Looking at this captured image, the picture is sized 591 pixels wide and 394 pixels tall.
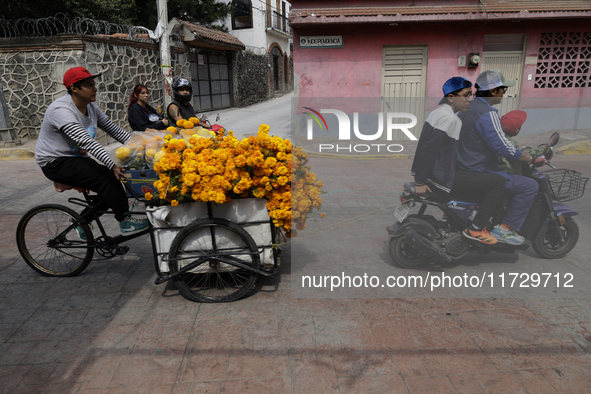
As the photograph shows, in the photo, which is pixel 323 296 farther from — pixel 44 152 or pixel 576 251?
pixel 44 152

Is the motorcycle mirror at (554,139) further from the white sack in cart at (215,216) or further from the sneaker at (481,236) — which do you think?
the white sack in cart at (215,216)

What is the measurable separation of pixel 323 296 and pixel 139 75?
11193mm

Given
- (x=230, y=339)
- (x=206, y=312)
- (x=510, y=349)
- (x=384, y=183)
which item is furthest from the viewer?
(x=384, y=183)

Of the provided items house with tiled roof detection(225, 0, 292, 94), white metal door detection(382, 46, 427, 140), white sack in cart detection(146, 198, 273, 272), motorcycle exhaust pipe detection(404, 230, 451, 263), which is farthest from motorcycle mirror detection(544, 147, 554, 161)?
house with tiled roof detection(225, 0, 292, 94)

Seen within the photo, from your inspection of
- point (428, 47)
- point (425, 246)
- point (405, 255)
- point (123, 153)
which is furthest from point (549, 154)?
point (428, 47)

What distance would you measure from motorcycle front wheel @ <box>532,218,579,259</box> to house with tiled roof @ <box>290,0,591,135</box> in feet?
28.9

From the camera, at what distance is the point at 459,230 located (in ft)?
11.4

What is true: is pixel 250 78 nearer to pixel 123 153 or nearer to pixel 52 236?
pixel 52 236

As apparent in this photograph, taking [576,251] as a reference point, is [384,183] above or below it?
above

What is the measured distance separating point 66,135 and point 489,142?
335 centimetres

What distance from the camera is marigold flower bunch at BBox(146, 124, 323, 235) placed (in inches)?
115

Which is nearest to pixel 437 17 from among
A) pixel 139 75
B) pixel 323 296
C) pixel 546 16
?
pixel 546 16

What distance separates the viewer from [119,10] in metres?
14.2

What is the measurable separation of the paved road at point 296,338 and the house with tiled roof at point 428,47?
29.0 feet
